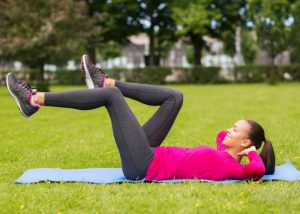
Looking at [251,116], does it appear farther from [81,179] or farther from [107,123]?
[81,179]

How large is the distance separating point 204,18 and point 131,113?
36696mm

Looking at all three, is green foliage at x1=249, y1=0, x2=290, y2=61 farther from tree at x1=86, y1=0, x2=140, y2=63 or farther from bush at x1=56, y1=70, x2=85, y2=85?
bush at x1=56, y1=70, x2=85, y2=85

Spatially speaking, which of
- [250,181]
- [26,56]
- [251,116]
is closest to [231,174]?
[250,181]

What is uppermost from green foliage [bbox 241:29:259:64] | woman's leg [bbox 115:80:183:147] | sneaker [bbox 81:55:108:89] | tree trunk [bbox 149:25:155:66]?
sneaker [bbox 81:55:108:89]

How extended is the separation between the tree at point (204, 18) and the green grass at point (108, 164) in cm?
2614

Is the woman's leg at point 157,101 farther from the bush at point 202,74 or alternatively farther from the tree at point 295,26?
the bush at point 202,74

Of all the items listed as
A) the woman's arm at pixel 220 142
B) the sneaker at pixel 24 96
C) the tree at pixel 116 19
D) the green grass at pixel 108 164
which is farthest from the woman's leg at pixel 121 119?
the tree at pixel 116 19

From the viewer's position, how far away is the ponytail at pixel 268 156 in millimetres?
6113

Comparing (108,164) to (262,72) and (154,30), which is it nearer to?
(262,72)

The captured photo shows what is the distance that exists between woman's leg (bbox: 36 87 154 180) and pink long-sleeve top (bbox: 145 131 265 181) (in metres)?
0.19

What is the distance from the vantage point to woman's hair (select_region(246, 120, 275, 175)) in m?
5.93

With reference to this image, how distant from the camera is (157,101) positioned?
6035 mm

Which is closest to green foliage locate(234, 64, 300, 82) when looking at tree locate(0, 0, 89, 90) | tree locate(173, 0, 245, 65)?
tree locate(173, 0, 245, 65)

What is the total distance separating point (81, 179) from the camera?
20.5 feet
